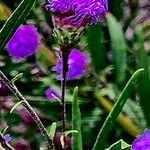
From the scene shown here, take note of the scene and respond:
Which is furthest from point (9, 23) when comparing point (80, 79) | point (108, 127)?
point (80, 79)

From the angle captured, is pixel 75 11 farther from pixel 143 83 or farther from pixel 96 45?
pixel 96 45

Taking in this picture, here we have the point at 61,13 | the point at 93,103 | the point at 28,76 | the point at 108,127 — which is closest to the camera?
the point at 61,13

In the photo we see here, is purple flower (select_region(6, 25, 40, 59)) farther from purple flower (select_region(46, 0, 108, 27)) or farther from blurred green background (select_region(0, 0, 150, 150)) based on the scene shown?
purple flower (select_region(46, 0, 108, 27))

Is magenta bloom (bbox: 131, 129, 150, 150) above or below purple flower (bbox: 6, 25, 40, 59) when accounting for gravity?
below

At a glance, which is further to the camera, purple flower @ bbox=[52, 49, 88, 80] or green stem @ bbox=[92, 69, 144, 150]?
purple flower @ bbox=[52, 49, 88, 80]

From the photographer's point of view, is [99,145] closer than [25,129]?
A: Yes

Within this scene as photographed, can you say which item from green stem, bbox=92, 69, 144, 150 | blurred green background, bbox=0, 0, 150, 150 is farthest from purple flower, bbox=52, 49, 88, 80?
green stem, bbox=92, 69, 144, 150

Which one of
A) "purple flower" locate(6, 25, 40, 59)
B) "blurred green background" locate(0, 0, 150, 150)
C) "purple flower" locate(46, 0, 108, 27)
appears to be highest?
"purple flower" locate(46, 0, 108, 27)

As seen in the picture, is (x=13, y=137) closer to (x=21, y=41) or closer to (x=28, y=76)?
(x=28, y=76)
